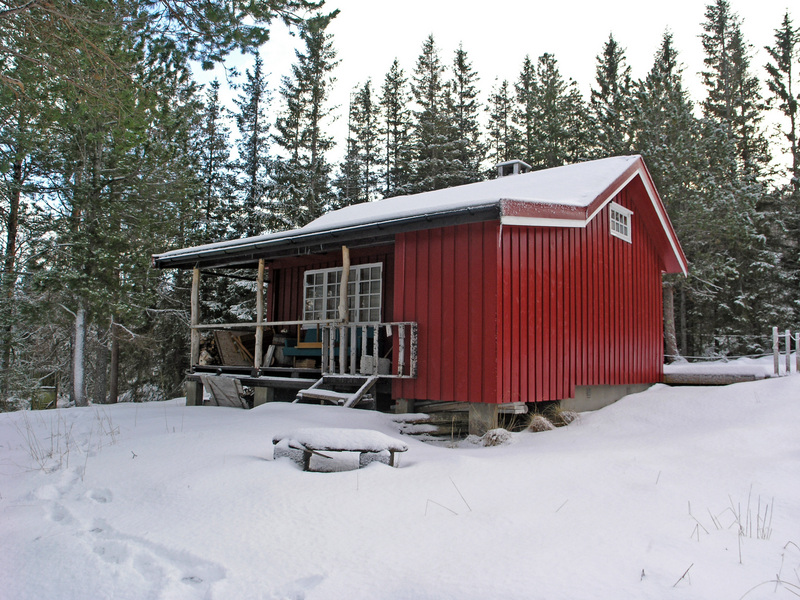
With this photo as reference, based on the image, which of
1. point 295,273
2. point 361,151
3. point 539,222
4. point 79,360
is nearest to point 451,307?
point 539,222

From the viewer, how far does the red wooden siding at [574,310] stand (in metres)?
7.72

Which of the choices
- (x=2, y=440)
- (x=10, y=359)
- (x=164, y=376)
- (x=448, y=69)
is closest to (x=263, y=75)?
(x=448, y=69)

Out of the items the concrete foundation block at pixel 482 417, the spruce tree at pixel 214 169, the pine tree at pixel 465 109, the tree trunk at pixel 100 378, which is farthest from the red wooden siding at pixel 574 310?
the pine tree at pixel 465 109

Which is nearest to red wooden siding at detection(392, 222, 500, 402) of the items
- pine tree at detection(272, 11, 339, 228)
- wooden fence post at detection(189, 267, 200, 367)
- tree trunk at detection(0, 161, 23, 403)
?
wooden fence post at detection(189, 267, 200, 367)

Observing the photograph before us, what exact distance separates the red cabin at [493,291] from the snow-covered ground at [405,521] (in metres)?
1.80

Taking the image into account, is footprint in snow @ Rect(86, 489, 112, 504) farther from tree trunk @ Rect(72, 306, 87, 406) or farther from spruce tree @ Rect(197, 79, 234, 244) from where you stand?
spruce tree @ Rect(197, 79, 234, 244)

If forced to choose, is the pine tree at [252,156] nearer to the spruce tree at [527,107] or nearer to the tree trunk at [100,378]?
the tree trunk at [100,378]

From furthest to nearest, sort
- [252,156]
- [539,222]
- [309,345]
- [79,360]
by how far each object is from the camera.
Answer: [252,156]
[79,360]
[309,345]
[539,222]

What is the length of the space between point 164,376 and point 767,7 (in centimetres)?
2980

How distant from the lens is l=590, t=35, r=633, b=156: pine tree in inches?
814

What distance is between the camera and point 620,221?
425 inches

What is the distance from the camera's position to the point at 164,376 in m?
21.2

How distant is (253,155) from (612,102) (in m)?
14.6

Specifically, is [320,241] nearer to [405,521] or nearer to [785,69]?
[405,521]
